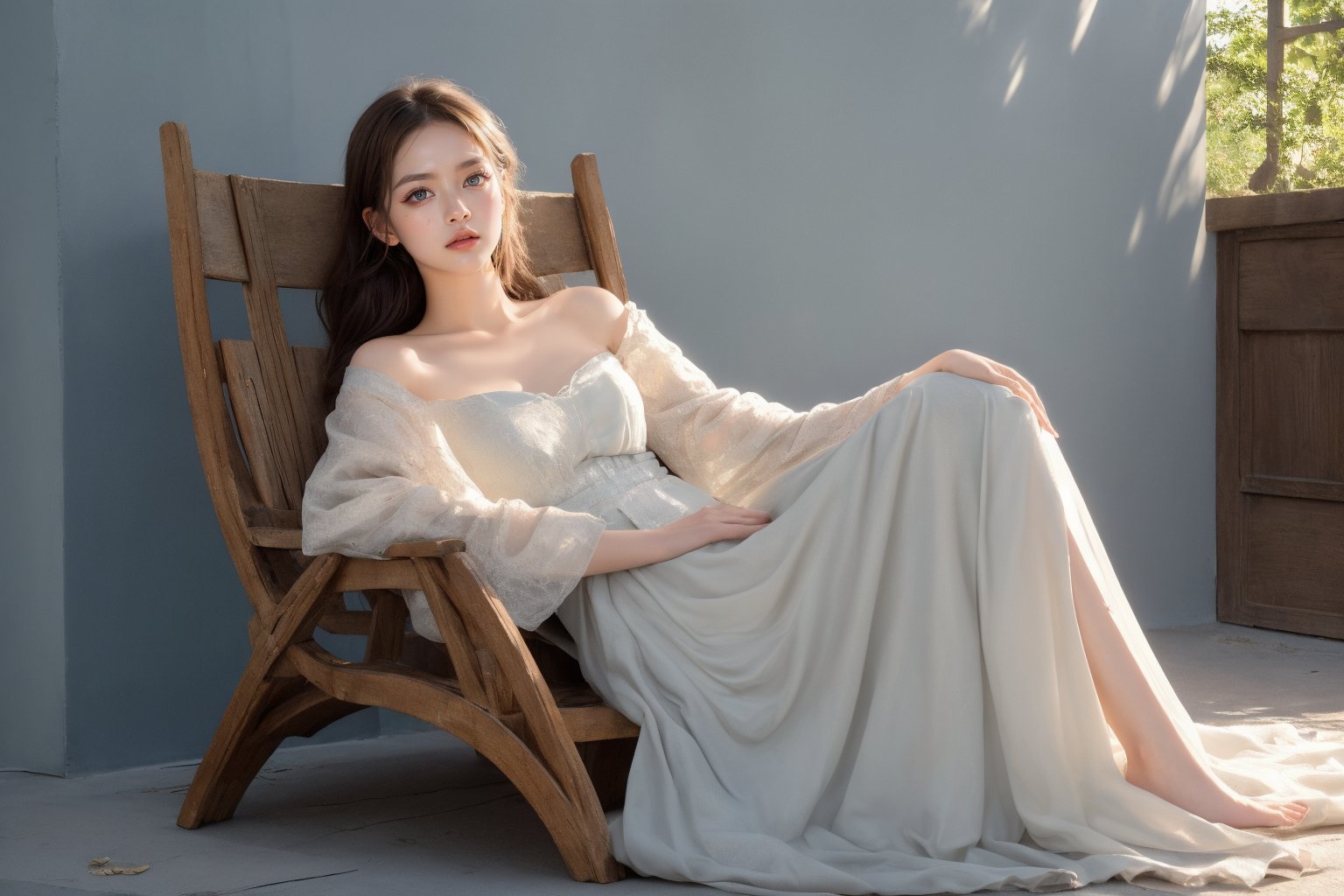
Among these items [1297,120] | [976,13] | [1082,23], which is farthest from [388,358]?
[1297,120]

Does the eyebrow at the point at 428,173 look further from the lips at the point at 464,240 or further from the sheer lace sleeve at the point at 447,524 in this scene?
the sheer lace sleeve at the point at 447,524

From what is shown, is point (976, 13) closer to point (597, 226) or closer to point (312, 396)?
point (597, 226)

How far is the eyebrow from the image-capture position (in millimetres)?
2674

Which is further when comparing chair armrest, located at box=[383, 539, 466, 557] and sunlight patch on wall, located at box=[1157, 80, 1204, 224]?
sunlight patch on wall, located at box=[1157, 80, 1204, 224]

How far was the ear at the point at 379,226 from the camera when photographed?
2760 mm

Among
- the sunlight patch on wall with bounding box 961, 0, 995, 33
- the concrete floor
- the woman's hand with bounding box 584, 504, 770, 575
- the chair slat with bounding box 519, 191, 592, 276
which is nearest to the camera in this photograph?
the concrete floor

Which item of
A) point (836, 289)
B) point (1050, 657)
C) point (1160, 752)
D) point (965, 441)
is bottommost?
point (1160, 752)

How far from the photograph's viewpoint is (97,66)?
115 inches

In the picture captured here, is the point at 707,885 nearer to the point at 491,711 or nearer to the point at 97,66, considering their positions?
the point at 491,711

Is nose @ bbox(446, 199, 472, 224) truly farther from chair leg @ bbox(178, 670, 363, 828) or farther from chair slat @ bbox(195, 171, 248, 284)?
chair leg @ bbox(178, 670, 363, 828)

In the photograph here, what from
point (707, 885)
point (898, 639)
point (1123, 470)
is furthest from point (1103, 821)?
point (1123, 470)

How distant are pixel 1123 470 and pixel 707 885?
2892 millimetres

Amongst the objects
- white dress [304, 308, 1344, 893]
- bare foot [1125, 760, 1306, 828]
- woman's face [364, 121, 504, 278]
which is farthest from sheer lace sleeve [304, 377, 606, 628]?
bare foot [1125, 760, 1306, 828]

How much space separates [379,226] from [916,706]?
1.36 m
